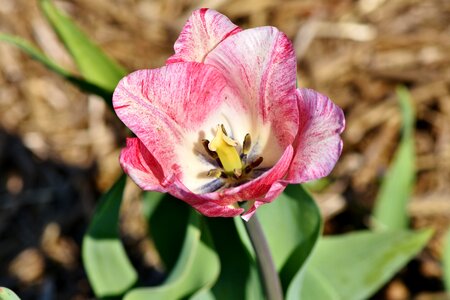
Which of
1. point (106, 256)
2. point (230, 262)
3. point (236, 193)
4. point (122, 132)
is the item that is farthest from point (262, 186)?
point (122, 132)

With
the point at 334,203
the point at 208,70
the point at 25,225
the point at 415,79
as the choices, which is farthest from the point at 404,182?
the point at 25,225

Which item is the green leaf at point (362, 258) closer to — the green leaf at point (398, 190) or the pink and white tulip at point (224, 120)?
the green leaf at point (398, 190)

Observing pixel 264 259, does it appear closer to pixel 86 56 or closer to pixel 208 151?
pixel 208 151

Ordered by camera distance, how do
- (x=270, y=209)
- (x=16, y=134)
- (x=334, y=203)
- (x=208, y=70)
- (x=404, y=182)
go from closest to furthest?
1. (x=208, y=70)
2. (x=270, y=209)
3. (x=404, y=182)
4. (x=334, y=203)
5. (x=16, y=134)

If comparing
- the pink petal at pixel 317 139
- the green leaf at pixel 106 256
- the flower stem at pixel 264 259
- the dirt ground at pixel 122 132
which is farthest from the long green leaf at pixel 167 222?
the dirt ground at pixel 122 132

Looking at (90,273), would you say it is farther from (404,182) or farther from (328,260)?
(404,182)

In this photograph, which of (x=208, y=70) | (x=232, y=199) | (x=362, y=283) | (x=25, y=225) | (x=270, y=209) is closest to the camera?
(x=232, y=199)
